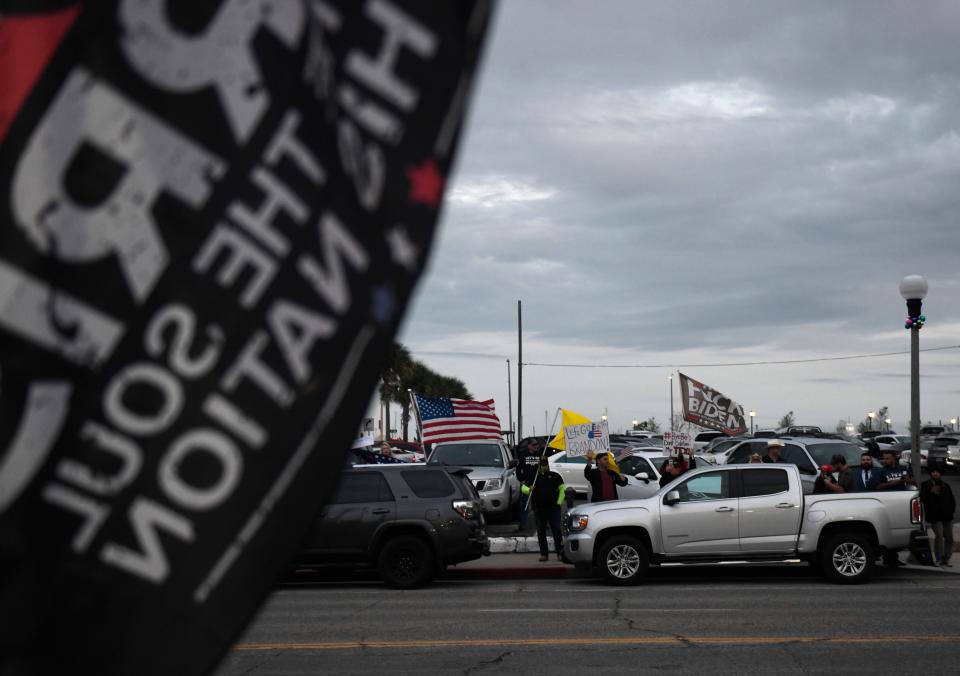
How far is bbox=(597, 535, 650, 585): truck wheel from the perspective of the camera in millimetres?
16312

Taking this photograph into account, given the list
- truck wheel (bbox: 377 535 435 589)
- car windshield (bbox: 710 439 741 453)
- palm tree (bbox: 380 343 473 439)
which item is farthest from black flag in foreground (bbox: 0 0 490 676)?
palm tree (bbox: 380 343 473 439)

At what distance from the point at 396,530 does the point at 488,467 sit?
9.47m

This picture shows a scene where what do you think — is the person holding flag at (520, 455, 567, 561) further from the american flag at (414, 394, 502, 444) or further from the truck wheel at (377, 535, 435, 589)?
the american flag at (414, 394, 502, 444)

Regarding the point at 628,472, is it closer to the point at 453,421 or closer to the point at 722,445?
the point at 453,421

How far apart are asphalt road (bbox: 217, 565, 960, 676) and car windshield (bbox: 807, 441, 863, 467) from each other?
718 centimetres

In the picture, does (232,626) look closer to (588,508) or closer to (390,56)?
(390,56)

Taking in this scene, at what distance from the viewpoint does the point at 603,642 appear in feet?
35.8

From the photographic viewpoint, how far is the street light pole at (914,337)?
18.6 metres

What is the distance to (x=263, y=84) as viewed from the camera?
1442 mm

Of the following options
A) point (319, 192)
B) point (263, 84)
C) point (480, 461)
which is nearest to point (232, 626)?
point (319, 192)

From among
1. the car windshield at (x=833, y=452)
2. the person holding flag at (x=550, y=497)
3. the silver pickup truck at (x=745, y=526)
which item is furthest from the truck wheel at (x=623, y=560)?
the car windshield at (x=833, y=452)

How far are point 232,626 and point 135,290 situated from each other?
0.44 meters

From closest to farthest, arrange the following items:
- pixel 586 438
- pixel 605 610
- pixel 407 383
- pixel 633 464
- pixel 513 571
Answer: pixel 605 610 → pixel 513 571 → pixel 586 438 → pixel 633 464 → pixel 407 383

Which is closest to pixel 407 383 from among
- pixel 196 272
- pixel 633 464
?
pixel 633 464
